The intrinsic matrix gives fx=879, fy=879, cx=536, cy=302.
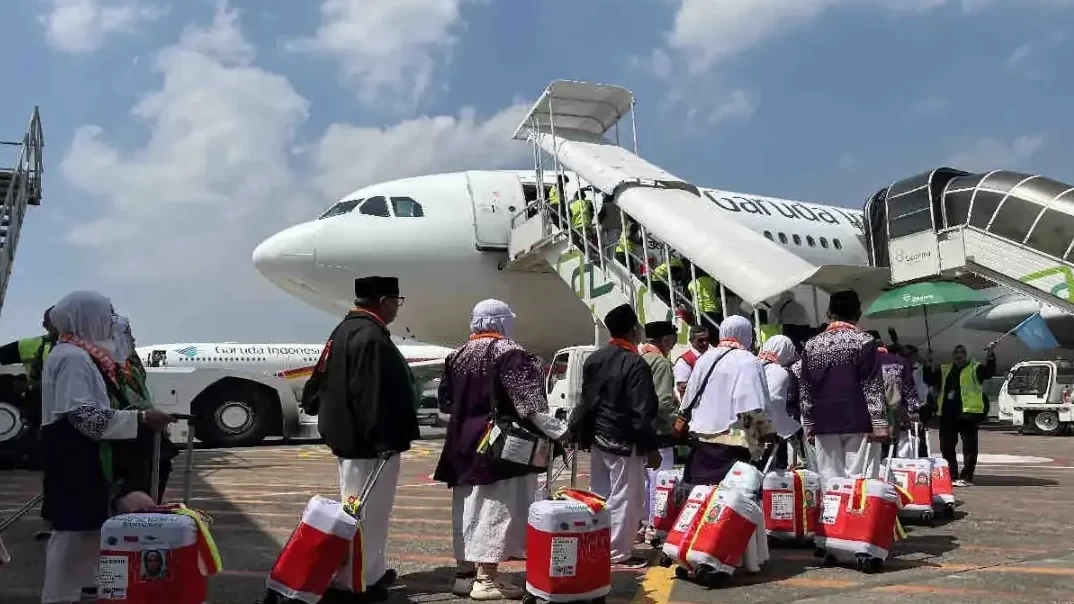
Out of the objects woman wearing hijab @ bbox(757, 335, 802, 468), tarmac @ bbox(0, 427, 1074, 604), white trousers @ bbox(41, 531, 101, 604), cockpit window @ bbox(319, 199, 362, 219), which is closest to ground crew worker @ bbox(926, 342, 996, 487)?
tarmac @ bbox(0, 427, 1074, 604)

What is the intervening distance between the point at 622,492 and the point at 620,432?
0.32 meters

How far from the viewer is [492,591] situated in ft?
12.9

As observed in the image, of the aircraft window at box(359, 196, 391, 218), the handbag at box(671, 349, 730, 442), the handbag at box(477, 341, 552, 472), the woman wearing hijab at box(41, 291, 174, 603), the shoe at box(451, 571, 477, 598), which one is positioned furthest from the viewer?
the aircraft window at box(359, 196, 391, 218)

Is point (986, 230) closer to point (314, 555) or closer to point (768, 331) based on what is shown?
point (768, 331)

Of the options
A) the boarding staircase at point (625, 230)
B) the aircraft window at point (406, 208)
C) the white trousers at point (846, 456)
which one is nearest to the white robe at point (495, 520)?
the white trousers at point (846, 456)

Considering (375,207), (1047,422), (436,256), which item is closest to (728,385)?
(436,256)

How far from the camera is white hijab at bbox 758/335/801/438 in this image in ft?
17.8

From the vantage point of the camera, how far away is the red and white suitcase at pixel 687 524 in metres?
4.29

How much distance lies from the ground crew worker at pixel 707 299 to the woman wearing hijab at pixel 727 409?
213 inches

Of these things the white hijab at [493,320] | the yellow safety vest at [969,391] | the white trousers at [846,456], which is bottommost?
the white trousers at [846,456]

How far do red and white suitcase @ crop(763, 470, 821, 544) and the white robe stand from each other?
5.86 ft

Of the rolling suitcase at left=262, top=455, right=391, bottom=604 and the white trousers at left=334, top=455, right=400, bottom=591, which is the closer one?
the rolling suitcase at left=262, top=455, right=391, bottom=604

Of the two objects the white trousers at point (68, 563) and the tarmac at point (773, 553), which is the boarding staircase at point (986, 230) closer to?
the tarmac at point (773, 553)

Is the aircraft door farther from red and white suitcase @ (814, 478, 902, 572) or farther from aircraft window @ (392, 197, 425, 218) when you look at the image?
red and white suitcase @ (814, 478, 902, 572)
